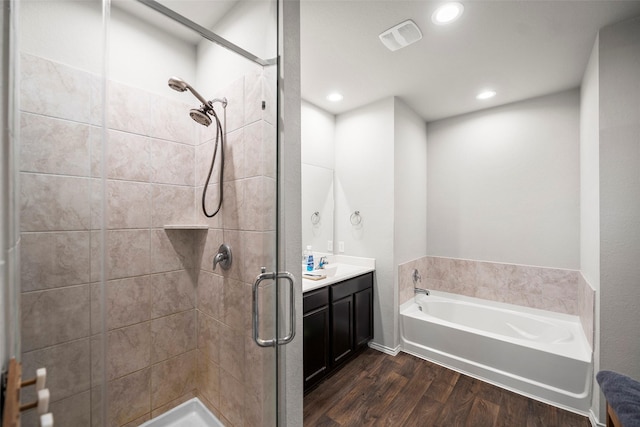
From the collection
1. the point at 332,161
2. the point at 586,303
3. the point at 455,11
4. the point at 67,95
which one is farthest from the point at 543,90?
the point at 67,95

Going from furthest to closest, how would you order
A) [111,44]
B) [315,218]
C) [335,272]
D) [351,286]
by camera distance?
[315,218], [335,272], [351,286], [111,44]

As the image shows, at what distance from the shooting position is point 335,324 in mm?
2234

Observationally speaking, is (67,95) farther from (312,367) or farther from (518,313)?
(518,313)

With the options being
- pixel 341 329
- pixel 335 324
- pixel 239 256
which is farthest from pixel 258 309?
pixel 341 329

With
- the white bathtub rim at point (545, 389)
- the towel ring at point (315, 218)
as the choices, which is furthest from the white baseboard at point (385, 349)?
the towel ring at point (315, 218)

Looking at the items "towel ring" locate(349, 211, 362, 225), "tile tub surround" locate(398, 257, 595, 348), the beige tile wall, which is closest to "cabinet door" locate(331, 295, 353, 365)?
"tile tub surround" locate(398, 257, 595, 348)

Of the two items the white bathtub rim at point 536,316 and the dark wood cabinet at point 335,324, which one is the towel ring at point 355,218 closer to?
the dark wood cabinet at point 335,324

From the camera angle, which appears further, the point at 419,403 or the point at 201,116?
the point at 419,403

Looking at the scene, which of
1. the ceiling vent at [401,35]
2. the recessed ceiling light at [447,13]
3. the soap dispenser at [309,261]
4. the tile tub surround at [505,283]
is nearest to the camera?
the recessed ceiling light at [447,13]

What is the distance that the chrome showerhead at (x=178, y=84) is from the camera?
4.16ft

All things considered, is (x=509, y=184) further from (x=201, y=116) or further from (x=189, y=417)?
(x=189, y=417)

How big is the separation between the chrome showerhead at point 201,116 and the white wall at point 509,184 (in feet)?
9.34

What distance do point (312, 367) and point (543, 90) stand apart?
3.29 m

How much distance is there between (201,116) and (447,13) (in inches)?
60.4
